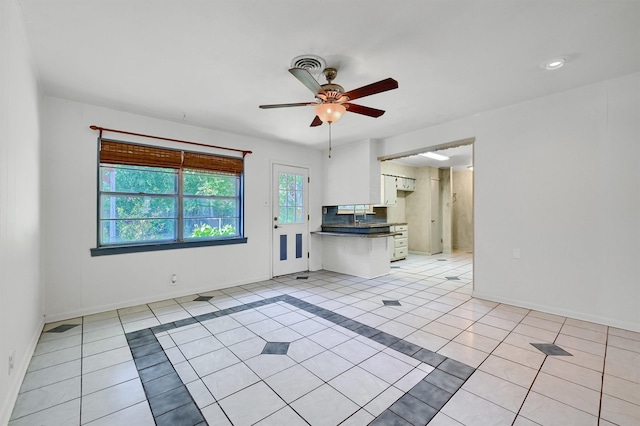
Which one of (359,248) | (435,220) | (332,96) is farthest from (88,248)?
(435,220)

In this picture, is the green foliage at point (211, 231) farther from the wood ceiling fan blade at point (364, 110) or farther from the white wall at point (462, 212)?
the white wall at point (462, 212)

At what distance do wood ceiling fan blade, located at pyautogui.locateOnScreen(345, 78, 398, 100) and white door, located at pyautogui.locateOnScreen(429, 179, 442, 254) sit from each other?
6037mm

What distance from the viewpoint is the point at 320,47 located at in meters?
2.28

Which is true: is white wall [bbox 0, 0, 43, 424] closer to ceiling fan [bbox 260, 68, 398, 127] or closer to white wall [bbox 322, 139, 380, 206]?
ceiling fan [bbox 260, 68, 398, 127]

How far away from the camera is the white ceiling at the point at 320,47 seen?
1.89m

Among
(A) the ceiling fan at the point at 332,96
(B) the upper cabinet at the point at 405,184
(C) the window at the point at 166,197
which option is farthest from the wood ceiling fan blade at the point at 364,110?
(B) the upper cabinet at the point at 405,184

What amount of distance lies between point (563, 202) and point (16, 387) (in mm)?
5176

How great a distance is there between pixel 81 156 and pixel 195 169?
1.32 metres

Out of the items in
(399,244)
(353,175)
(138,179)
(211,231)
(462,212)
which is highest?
(353,175)

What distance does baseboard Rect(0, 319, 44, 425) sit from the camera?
1602 mm

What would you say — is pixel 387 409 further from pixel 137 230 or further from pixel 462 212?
pixel 462 212

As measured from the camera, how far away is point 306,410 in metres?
1.73

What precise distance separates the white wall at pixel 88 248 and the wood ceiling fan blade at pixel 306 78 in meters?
2.69

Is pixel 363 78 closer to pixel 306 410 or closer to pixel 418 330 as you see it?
pixel 418 330
